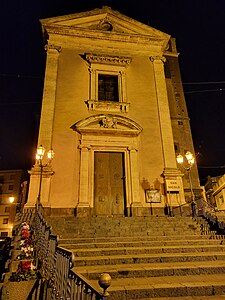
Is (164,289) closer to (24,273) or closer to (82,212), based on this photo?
(24,273)

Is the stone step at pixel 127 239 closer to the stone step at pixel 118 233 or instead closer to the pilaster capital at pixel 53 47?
the stone step at pixel 118 233

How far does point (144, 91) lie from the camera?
14547mm

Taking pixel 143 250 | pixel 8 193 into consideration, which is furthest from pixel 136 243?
pixel 8 193

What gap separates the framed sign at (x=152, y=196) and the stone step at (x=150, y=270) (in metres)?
6.38

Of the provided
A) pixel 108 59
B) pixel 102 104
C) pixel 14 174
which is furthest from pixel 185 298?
pixel 14 174

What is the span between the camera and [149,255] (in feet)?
18.6

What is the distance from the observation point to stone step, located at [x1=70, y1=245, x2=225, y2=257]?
583cm

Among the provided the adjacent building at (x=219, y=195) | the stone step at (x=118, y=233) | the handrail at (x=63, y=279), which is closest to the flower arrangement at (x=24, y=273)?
the handrail at (x=63, y=279)

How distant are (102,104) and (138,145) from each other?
325cm

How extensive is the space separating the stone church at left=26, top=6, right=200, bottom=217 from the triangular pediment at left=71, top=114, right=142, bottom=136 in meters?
0.06

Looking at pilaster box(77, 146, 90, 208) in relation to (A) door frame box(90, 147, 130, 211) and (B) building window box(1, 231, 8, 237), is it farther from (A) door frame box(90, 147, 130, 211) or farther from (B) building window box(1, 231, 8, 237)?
(B) building window box(1, 231, 8, 237)

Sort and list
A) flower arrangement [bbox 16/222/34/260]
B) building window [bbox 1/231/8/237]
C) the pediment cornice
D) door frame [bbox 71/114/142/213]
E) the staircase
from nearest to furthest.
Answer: the staircase < flower arrangement [bbox 16/222/34/260] < door frame [bbox 71/114/142/213] < the pediment cornice < building window [bbox 1/231/8/237]

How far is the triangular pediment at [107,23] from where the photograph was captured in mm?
15281

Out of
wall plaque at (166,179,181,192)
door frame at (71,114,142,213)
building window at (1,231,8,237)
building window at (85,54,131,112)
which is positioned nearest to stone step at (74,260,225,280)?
door frame at (71,114,142,213)
